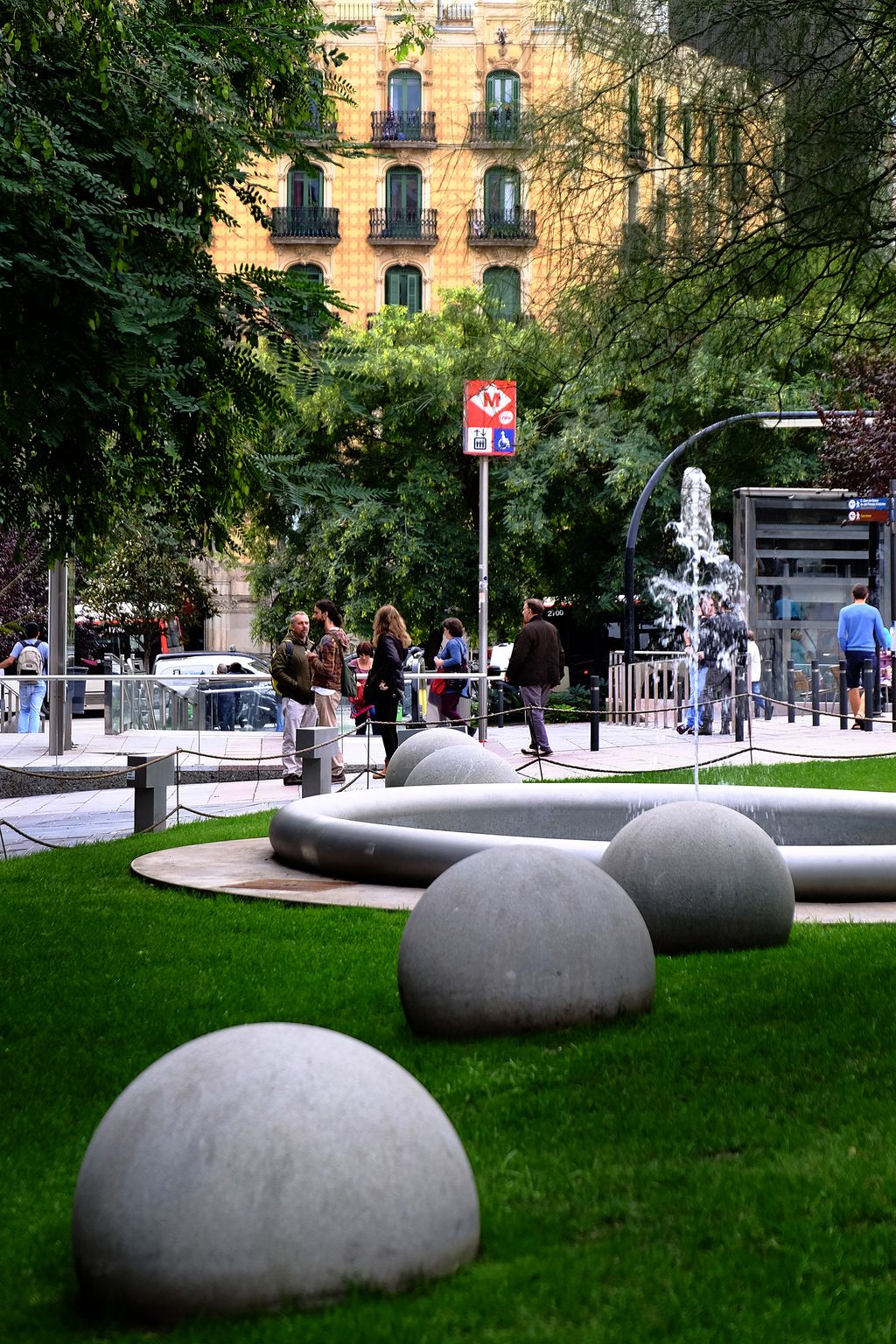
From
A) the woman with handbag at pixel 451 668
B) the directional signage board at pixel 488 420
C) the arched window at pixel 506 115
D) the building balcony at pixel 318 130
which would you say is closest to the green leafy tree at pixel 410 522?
the woman with handbag at pixel 451 668

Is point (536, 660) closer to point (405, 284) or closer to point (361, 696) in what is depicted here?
point (361, 696)

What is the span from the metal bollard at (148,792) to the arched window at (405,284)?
42946mm

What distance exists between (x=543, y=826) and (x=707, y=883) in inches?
159

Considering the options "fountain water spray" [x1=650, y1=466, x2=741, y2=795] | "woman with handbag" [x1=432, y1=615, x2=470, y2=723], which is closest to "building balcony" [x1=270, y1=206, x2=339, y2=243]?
"fountain water spray" [x1=650, y1=466, x2=741, y2=795]

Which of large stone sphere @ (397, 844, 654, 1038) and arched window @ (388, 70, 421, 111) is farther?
arched window @ (388, 70, 421, 111)

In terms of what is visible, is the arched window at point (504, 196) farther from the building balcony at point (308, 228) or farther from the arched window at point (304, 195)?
the arched window at point (304, 195)

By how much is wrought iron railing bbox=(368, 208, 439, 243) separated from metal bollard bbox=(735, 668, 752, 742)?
34163mm

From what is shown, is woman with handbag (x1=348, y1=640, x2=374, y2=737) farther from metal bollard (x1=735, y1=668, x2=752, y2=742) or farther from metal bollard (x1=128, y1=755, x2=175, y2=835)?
metal bollard (x1=735, y1=668, x2=752, y2=742)

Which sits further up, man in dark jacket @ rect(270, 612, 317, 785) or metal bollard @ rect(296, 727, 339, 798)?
man in dark jacket @ rect(270, 612, 317, 785)

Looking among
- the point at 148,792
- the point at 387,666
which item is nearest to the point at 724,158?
the point at 148,792

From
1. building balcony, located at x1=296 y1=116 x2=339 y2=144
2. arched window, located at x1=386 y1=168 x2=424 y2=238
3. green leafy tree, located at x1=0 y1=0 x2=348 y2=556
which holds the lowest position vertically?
green leafy tree, located at x1=0 y1=0 x2=348 y2=556

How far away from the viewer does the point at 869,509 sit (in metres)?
27.0

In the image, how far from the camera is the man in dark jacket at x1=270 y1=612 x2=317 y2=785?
61.2ft

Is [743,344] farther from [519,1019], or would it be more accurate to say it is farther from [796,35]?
[519,1019]
